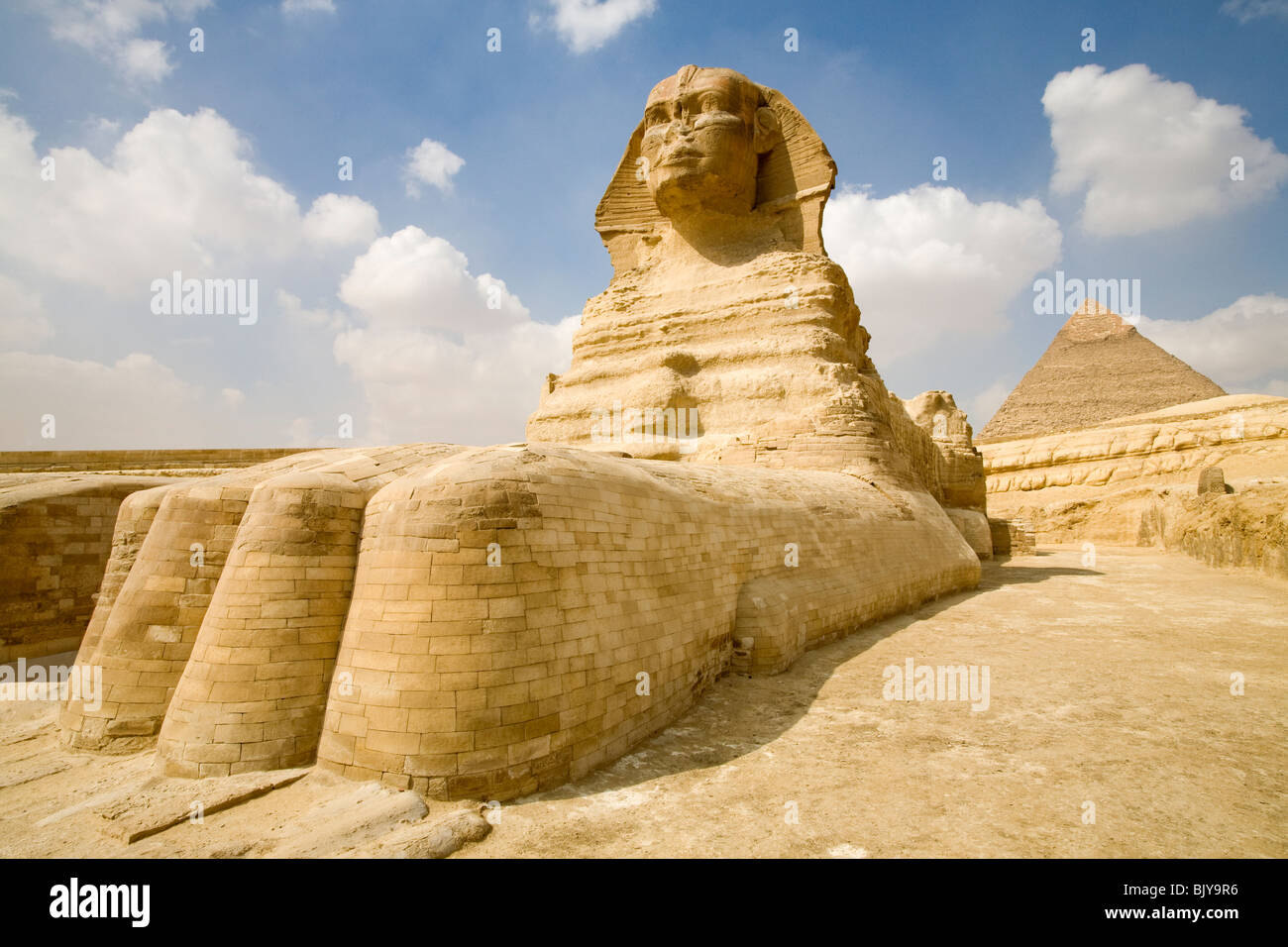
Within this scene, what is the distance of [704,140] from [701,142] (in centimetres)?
7

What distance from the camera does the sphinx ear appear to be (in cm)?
1449

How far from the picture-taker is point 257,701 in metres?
3.76

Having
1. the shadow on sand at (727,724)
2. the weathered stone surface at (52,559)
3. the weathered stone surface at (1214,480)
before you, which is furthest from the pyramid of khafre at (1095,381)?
the weathered stone surface at (52,559)

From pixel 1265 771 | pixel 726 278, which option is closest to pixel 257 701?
pixel 1265 771

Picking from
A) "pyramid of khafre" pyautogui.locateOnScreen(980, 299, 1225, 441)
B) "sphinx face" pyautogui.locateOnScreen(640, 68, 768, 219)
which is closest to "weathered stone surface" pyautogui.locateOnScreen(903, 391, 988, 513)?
"sphinx face" pyautogui.locateOnScreen(640, 68, 768, 219)

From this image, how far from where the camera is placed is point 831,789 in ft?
12.4

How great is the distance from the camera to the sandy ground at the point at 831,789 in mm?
3141

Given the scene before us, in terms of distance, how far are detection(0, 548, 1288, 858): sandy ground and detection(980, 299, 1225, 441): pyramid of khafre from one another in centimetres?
4507

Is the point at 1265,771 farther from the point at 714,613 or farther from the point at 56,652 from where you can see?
the point at 56,652

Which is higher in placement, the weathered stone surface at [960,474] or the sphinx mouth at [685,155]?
the sphinx mouth at [685,155]

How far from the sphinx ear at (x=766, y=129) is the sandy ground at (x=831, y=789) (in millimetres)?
12554

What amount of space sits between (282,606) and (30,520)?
559cm

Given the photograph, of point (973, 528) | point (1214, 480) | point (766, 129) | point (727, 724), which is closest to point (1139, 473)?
point (1214, 480)

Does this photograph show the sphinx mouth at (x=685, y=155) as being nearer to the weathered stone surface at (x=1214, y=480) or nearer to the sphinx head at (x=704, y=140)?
the sphinx head at (x=704, y=140)
